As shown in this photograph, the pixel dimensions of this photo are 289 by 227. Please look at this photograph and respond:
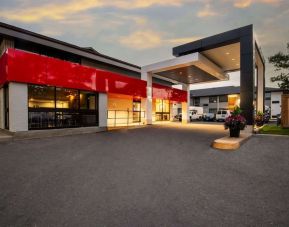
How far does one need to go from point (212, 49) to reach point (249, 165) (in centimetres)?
1482

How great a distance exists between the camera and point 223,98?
50.4m

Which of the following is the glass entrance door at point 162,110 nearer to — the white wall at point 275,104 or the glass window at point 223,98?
the glass window at point 223,98

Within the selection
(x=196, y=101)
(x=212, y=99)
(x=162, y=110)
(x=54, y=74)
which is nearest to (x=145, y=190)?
(x=54, y=74)

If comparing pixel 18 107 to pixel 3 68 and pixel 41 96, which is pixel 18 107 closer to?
pixel 41 96

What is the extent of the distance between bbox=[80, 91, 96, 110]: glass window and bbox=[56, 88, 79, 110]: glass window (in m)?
0.49

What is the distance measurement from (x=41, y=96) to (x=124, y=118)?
1120cm

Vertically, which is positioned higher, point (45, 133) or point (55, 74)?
point (55, 74)

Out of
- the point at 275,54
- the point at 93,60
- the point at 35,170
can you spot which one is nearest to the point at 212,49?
the point at 275,54

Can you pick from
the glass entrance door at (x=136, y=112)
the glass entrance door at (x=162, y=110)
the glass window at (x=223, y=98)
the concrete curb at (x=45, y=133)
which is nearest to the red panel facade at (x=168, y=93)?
the glass entrance door at (x=136, y=112)

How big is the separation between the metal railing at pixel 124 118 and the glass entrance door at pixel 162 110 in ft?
19.4

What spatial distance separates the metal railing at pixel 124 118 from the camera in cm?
2057

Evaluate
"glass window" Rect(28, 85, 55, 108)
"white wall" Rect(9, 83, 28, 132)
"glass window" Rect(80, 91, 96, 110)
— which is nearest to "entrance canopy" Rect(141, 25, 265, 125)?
"glass window" Rect(80, 91, 96, 110)

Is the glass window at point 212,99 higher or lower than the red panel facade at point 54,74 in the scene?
higher

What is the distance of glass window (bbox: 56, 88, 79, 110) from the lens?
12.8m
